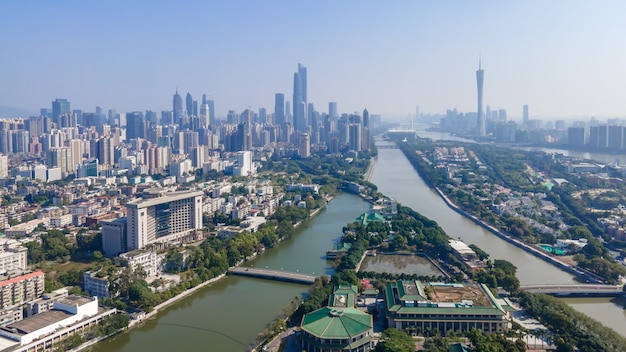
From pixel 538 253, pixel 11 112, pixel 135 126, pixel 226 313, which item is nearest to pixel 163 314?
pixel 226 313

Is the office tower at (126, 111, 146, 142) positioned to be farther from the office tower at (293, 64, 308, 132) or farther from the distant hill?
the distant hill

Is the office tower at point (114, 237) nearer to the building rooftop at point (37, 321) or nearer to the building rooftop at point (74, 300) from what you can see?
the building rooftop at point (74, 300)

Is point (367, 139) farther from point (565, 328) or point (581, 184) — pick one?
point (565, 328)

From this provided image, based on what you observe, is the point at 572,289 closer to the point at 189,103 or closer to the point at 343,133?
the point at 343,133

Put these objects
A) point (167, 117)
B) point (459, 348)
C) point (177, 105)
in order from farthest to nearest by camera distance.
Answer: point (177, 105) → point (167, 117) → point (459, 348)

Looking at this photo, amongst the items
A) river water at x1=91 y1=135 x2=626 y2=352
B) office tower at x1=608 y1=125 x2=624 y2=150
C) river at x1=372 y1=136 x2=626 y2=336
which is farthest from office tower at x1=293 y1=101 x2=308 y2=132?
river water at x1=91 y1=135 x2=626 y2=352

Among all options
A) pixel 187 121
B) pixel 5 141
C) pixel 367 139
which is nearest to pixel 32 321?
pixel 5 141
